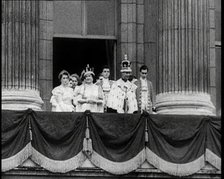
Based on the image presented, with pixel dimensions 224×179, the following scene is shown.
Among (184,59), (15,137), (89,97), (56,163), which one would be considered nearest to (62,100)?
(89,97)

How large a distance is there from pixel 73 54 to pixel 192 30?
688 cm

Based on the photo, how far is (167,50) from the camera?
37.1 m

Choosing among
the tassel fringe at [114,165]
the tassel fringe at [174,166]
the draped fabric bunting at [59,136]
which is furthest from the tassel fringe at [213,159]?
the draped fabric bunting at [59,136]

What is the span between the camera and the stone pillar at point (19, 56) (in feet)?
117

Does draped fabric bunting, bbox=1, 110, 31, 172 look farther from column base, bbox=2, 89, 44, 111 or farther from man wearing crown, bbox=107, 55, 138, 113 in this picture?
man wearing crown, bbox=107, 55, 138, 113

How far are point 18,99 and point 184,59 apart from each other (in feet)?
18.6

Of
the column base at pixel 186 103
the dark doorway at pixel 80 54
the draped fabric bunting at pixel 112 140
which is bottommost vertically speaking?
the draped fabric bunting at pixel 112 140

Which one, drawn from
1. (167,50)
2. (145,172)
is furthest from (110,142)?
(167,50)

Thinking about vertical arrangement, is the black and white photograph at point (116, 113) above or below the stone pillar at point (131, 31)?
below

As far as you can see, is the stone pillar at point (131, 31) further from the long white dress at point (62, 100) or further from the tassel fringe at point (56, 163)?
the tassel fringe at point (56, 163)

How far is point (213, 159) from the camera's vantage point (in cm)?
3472

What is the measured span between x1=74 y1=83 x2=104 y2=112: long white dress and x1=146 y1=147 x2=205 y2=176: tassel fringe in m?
2.28

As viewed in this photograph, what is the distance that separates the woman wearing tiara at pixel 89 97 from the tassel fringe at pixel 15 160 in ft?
8.76

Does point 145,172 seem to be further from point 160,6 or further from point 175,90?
point 160,6
